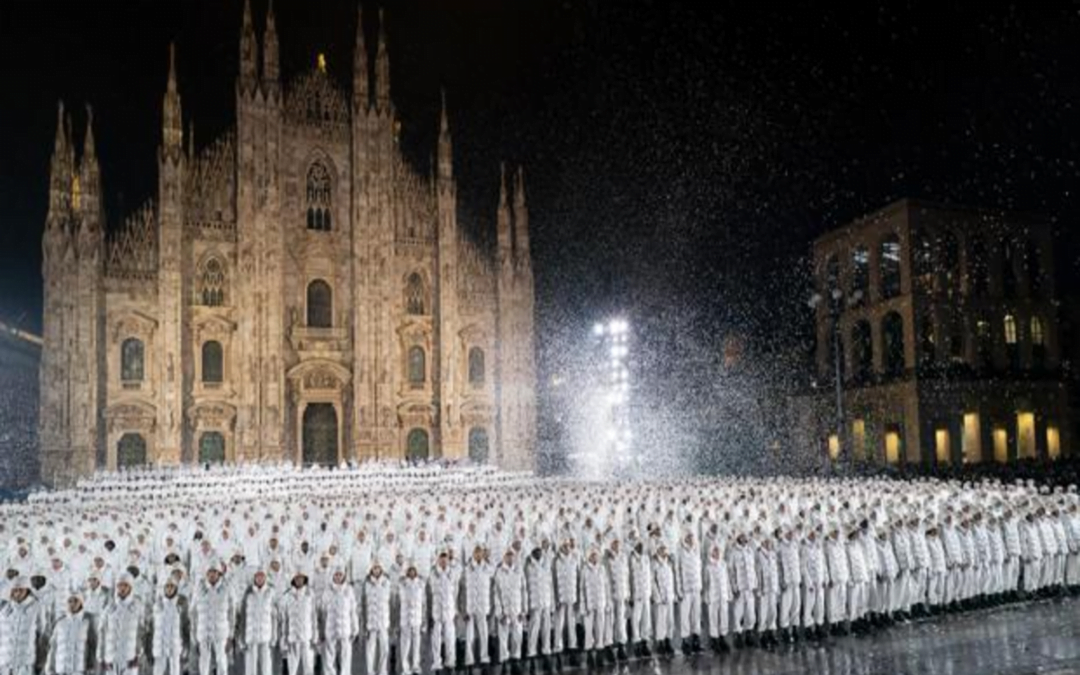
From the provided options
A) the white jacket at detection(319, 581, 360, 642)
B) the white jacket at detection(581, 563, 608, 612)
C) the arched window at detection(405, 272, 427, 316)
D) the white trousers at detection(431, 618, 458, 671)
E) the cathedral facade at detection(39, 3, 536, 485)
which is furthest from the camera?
the arched window at detection(405, 272, 427, 316)

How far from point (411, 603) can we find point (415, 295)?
3629cm

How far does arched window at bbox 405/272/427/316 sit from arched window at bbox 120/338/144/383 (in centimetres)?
1299

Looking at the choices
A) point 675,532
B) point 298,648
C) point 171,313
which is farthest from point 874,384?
point 298,648

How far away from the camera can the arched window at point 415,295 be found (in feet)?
154

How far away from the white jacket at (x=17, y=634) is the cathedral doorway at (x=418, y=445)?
35.2 meters

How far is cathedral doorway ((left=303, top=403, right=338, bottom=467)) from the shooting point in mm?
44312

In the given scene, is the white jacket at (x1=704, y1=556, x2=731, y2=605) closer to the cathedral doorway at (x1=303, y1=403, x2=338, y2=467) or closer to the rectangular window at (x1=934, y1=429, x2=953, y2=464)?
the rectangular window at (x1=934, y1=429, x2=953, y2=464)

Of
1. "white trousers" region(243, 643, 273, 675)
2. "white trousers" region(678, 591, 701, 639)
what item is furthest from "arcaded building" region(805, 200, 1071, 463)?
"white trousers" region(243, 643, 273, 675)

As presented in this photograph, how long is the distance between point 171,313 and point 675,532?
31.4 metres

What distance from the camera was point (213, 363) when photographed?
140ft

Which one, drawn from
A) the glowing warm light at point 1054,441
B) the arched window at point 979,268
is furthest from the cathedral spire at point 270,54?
the glowing warm light at point 1054,441

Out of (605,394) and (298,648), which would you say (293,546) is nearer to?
(298,648)

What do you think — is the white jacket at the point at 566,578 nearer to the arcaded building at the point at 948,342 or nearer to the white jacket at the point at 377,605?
the white jacket at the point at 377,605

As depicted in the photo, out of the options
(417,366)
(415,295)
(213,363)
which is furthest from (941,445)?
(213,363)
